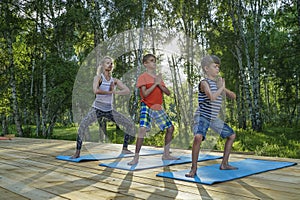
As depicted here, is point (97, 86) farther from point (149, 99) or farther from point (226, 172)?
point (226, 172)

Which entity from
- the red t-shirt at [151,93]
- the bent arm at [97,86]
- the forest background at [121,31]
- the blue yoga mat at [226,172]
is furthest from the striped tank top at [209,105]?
the forest background at [121,31]

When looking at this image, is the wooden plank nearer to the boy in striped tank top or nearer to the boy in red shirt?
the boy in striped tank top

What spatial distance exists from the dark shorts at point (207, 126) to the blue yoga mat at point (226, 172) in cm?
41

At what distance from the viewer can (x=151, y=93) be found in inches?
168

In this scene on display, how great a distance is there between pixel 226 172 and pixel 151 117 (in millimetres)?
1259

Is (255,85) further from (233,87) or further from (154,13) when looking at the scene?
(233,87)

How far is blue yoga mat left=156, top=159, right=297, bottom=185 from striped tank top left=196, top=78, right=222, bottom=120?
0.60m

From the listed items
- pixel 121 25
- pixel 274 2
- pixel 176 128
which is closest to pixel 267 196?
pixel 176 128

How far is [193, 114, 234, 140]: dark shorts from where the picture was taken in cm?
342

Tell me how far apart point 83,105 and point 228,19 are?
7.95m

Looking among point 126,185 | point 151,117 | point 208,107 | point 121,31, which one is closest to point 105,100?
point 151,117

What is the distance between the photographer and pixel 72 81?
11.6 m

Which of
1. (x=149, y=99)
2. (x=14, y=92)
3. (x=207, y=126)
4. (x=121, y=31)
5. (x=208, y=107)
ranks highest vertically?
(x=121, y=31)

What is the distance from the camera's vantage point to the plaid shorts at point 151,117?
423 cm
